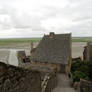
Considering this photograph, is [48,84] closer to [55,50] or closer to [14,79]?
[14,79]

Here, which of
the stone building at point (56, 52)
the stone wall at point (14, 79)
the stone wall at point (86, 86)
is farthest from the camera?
the stone building at point (56, 52)

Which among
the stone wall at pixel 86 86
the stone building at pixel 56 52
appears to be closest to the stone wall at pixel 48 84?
the stone wall at pixel 86 86

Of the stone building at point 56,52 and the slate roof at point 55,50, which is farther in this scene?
the slate roof at point 55,50

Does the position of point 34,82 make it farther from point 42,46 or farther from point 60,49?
point 42,46

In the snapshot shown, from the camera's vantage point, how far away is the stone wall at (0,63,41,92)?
3041mm

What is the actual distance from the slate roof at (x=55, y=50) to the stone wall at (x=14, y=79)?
58.0 feet

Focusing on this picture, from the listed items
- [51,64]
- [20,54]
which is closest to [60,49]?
[51,64]

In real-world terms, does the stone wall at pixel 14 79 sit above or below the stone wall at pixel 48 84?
above

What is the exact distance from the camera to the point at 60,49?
22734 mm

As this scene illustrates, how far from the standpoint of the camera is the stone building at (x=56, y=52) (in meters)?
21.2

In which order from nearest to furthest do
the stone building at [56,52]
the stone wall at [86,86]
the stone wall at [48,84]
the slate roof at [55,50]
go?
the stone wall at [48,84] < the stone wall at [86,86] < the stone building at [56,52] < the slate roof at [55,50]

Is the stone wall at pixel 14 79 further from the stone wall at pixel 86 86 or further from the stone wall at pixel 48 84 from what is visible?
the stone wall at pixel 86 86

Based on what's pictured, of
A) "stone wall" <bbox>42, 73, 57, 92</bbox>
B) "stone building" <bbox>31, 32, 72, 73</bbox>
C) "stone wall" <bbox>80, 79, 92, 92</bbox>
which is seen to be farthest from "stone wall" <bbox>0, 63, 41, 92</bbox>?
"stone building" <bbox>31, 32, 72, 73</bbox>

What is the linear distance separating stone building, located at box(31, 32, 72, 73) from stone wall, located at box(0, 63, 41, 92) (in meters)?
17.6
